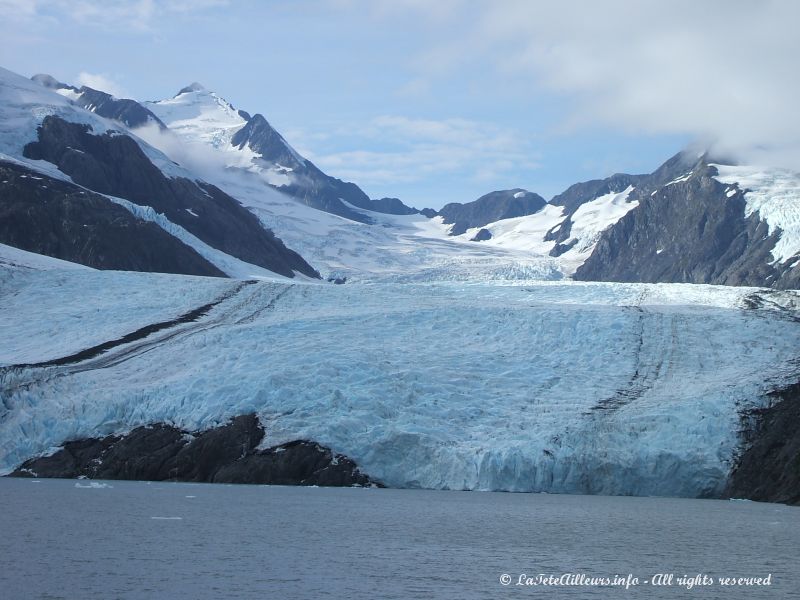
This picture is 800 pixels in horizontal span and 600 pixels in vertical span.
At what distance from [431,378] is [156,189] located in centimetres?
10971

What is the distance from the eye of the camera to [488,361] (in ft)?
182

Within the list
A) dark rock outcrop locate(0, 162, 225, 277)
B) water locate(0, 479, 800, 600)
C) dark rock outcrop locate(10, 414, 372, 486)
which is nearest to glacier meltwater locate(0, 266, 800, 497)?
dark rock outcrop locate(10, 414, 372, 486)

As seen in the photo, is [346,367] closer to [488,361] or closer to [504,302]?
[488,361]

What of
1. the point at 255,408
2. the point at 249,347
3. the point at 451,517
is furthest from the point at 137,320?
the point at 451,517

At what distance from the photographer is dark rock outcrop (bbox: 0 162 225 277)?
10925 centimetres

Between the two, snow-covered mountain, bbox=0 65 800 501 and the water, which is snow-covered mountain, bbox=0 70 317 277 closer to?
snow-covered mountain, bbox=0 65 800 501

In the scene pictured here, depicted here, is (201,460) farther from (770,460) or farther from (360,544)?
(770,460)

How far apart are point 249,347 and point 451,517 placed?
22.4 m

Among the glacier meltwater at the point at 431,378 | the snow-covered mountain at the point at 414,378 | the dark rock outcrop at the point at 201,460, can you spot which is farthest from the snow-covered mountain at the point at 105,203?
the dark rock outcrop at the point at 201,460

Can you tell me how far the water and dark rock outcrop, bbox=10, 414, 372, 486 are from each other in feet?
7.69

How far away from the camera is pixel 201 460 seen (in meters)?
47.1

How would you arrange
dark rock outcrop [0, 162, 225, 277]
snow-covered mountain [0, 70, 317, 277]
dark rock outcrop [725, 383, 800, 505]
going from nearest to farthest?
dark rock outcrop [725, 383, 800, 505] < dark rock outcrop [0, 162, 225, 277] < snow-covered mountain [0, 70, 317, 277]

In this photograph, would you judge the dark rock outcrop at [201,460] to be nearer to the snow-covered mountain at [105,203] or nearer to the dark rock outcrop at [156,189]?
the snow-covered mountain at [105,203]

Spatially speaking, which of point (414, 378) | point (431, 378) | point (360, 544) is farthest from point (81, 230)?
point (360, 544)
